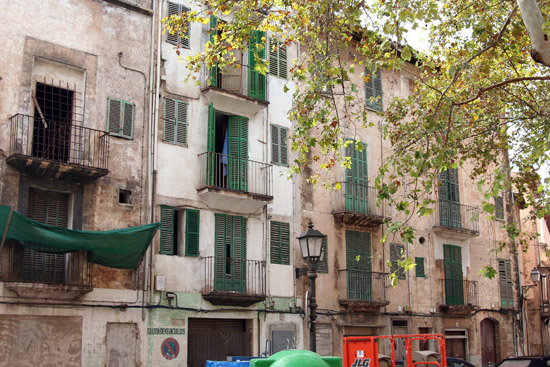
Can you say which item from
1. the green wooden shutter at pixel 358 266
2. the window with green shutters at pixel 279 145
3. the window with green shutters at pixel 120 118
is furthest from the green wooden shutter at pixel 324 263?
the window with green shutters at pixel 120 118

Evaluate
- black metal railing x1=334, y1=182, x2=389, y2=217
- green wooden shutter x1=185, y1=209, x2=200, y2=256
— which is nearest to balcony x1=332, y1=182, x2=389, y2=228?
black metal railing x1=334, y1=182, x2=389, y2=217

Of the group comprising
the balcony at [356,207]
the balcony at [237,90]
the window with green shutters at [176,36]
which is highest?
the window with green shutters at [176,36]

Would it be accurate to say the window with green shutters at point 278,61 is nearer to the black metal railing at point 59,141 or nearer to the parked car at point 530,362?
the black metal railing at point 59,141

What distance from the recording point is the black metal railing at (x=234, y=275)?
63.7 ft

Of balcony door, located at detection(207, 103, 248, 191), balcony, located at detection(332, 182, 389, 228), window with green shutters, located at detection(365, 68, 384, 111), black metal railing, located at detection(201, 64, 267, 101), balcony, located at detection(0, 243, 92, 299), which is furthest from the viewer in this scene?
window with green shutters, located at detection(365, 68, 384, 111)

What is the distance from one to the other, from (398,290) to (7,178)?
571 inches

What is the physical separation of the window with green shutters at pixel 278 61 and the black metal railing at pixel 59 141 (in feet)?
22.6

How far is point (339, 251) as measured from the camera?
23250 mm

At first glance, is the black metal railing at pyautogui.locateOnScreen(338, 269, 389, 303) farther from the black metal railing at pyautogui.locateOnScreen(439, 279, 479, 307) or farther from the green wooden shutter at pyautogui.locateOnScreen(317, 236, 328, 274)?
the black metal railing at pyautogui.locateOnScreen(439, 279, 479, 307)

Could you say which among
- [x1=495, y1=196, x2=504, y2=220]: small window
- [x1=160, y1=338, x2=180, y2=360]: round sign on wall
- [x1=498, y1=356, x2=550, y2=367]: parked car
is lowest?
[x1=498, y1=356, x2=550, y2=367]: parked car

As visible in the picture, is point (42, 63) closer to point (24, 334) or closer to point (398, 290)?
point (24, 334)

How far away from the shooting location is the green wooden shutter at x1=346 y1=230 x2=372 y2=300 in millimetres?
23047

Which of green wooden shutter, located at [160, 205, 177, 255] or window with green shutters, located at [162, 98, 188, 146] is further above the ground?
window with green shutters, located at [162, 98, 188, 146]

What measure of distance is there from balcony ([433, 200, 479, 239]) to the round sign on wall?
12.2 meters
